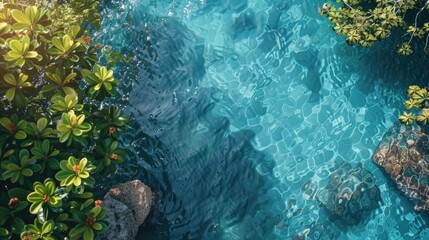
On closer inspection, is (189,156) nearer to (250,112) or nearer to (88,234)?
(250,112)

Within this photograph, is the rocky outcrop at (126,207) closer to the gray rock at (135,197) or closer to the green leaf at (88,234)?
the gray rock at (135,197)

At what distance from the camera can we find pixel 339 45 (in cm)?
1160

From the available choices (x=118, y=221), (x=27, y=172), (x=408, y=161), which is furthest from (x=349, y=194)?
(x=27, y=172)

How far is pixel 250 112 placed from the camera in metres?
10.9

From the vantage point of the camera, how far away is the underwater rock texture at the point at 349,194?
955cm

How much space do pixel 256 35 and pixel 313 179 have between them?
4.34 meters

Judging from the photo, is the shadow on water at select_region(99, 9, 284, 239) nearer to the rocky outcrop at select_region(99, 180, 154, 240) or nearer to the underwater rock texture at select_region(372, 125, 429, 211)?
the rocky outcrop at select_region(99, 180, 154, 240)

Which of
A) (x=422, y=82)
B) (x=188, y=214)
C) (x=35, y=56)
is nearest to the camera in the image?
(x=35, y=56)

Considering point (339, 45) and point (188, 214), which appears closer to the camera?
point (188, 214)

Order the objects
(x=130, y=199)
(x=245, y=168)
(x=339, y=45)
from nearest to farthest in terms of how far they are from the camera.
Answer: (x=130, y=199), (x=245, y=168), (x=339, y=45)

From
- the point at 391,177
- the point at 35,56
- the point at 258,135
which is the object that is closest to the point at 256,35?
the point at 258,135

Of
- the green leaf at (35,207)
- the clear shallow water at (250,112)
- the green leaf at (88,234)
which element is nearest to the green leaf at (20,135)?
the green leaf at (35,207)

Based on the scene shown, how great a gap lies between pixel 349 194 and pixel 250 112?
309cm

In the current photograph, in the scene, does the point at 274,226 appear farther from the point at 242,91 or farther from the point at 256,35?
the point at 256,35
